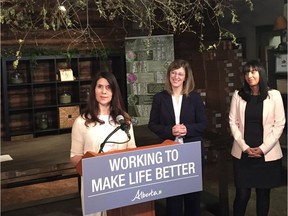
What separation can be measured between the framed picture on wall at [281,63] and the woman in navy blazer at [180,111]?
2.73 m

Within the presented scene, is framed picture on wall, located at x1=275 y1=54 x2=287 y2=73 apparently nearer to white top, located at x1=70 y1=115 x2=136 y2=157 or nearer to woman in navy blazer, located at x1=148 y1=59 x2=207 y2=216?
woman in navy blazer, located at x1=148 y1=59 x2=207 y2=216

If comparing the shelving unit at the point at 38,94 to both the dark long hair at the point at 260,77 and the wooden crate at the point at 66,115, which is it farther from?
the dark long hair at the point at 260,77

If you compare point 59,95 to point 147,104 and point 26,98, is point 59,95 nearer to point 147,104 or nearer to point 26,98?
point 26,98

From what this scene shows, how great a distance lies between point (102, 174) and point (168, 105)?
1.24 metres

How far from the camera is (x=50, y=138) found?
4.17m

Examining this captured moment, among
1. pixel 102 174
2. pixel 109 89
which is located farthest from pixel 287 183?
pixel 102 174

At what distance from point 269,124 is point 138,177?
4.96 ft

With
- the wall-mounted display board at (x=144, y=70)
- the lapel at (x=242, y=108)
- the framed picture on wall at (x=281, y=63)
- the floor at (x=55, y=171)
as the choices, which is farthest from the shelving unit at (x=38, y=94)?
the lapel at (x=242, y=108)

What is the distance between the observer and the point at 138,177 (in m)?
1.65

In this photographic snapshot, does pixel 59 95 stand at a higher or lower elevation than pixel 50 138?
higher

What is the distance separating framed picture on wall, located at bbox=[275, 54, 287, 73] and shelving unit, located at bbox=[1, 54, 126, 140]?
8.44ft

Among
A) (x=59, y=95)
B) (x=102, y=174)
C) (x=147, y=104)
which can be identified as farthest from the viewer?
(x=59, y=95)

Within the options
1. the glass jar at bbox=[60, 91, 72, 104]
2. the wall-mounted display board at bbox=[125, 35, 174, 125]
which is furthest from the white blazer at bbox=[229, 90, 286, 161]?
the glass jar at bbox=[60, 91, 72, 104]

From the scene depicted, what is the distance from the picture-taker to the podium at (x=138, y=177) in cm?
157
